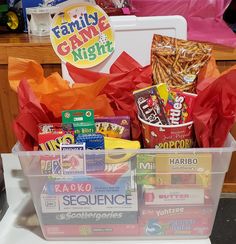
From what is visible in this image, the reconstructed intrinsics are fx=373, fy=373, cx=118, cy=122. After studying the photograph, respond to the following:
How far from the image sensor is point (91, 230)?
0.58 metres

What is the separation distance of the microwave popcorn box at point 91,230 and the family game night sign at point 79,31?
0.34 meters

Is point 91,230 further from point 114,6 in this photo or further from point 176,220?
point 114,6

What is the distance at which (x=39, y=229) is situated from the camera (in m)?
0.62

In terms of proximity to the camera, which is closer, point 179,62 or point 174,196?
point 174,196

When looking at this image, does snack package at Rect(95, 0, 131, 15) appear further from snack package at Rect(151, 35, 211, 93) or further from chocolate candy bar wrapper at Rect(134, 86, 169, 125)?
chocolate candy bar wrapper at Rect(134, 86, 169, 125)

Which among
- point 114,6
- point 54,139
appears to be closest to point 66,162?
point 54,139

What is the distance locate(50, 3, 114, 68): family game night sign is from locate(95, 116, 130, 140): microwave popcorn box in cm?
22

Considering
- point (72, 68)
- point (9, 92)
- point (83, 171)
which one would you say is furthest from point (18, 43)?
point (83, 171)

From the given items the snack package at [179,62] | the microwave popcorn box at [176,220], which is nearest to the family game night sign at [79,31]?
the snack package at [179,62]

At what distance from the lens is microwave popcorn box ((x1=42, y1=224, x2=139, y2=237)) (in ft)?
1.90

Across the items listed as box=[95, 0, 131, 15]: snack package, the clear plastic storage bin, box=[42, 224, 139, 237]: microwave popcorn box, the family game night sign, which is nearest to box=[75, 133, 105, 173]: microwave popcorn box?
the clear plastic storage bin

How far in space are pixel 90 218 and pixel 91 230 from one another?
2 centimetres

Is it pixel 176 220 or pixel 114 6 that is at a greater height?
pixel 114 6

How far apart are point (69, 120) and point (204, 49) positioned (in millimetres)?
287
